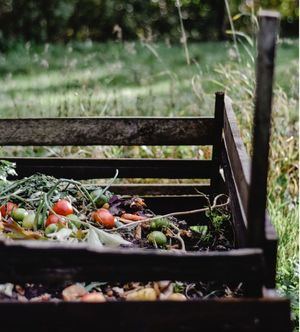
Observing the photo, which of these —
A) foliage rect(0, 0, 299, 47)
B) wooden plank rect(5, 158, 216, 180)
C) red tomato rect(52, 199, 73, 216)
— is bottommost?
red tomato rect(52, 199, 73, 216)

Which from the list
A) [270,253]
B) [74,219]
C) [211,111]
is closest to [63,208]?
[74,219]

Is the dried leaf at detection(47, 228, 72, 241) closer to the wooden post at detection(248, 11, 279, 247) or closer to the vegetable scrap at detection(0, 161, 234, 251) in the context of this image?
the vegetable scrap at detection(0, 161, 234, 251)

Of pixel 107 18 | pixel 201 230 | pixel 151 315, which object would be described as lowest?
pixel 201 230

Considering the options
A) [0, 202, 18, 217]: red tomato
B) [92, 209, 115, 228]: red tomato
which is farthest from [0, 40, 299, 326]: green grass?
[0, 202, 18, 217]: red tomato

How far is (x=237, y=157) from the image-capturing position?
253cm

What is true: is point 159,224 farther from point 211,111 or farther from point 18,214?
point 211,111

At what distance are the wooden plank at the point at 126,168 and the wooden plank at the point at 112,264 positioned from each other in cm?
169

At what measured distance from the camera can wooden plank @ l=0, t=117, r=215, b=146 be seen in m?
3.41

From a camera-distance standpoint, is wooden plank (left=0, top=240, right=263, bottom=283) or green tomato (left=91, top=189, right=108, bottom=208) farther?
green tomato (left=91, top=189, right=108, bottom=208)

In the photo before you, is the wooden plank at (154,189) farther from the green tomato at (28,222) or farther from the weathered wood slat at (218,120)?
the green tomato at (28,222)

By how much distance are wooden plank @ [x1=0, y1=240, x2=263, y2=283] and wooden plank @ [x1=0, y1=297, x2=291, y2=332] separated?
0.08 metres

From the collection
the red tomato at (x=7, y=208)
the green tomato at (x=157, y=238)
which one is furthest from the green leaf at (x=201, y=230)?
the red tomato at (x=7, y=208)

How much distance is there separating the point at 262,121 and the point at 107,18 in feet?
37.9

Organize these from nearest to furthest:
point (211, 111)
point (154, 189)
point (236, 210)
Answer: point (236, 210), point (154, 189), point (211, 111)
